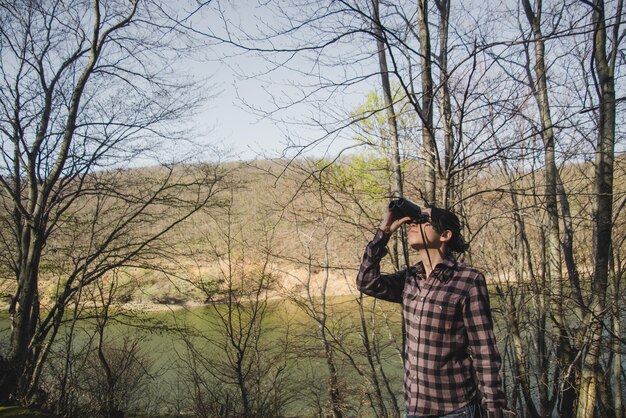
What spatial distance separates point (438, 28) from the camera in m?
4.43

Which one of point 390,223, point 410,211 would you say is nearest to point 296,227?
point 390,223

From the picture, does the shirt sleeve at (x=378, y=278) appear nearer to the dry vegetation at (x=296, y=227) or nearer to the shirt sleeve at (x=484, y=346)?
the shirt sleeve at (x=484, y=346)

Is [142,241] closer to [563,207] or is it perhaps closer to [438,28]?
[438,28]

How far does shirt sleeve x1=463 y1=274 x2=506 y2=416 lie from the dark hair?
28 cm

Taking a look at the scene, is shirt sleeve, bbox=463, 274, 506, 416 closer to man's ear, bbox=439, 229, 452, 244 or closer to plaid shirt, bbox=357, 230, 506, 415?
plaid shirt, bbox=357, 230, 506, 415

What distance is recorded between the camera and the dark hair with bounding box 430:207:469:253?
192cm

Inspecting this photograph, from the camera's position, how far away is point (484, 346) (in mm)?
1652

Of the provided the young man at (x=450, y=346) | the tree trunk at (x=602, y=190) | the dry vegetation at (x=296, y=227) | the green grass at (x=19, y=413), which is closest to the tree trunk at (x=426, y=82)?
the young man at (x=450, y=346)

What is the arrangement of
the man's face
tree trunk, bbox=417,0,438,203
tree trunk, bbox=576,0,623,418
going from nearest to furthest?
the man's face
tree trunk, bbox=417,0,438,203
tree trunk, bbox=576,0,623,418

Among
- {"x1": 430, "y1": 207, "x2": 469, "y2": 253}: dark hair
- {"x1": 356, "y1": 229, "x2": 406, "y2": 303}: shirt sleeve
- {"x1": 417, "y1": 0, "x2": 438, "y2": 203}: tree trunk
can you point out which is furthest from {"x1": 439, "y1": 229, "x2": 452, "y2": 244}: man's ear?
{"x1": 417, "y1": 0, "x2": 438, "y2": 203}: tree trunk

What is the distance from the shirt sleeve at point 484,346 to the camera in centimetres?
163

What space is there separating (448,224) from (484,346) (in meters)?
0.54

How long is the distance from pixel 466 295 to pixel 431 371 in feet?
1.09

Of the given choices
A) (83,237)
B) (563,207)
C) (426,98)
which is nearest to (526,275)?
(563,207)
